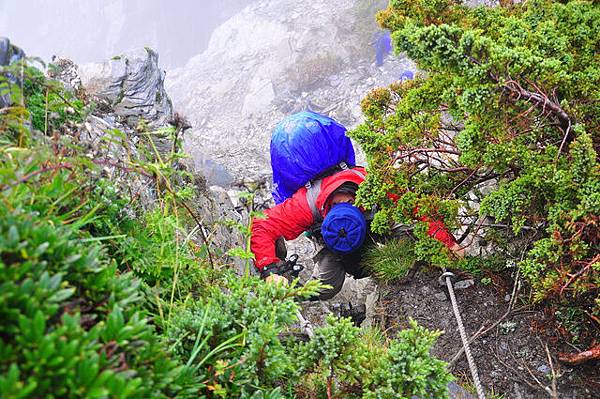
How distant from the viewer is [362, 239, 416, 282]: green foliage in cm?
453

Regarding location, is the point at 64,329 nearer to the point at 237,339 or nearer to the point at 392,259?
the point at 237,339

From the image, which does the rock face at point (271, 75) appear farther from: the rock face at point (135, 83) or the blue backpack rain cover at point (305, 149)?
the blue backpack rain cover at point (305, 149)

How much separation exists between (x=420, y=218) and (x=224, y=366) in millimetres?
2515

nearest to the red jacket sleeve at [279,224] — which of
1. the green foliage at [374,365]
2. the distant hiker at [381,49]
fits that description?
the green foliage at [374,365]

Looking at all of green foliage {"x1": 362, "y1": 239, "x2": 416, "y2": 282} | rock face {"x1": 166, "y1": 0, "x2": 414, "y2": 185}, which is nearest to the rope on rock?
green foliage {"x1": 362, "y1": 239, "x2": 416, "y2": 282}

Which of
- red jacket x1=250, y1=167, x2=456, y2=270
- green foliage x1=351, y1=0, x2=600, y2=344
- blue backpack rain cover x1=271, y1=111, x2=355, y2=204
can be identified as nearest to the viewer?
green foliage x1=351, y1=0, x2=600, y2=344

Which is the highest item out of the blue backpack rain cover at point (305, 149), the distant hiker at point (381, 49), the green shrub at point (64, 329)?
the green shrub at point (64, 329)

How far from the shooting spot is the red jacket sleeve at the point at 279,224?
4551mm

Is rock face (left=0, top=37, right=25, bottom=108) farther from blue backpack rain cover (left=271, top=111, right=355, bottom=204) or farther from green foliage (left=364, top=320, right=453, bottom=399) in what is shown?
green foliage (left=364, top=320, right=453, bottom=399)

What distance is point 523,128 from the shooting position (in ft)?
9.46

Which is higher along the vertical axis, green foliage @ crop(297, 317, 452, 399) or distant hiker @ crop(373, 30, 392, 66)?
green foliage @ crop(297, 317, 452, 399)

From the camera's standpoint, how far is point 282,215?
4.61 metres

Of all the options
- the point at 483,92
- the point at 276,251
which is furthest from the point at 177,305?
the point at 276,251

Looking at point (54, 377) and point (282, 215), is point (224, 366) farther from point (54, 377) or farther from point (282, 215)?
point (282, 215)
